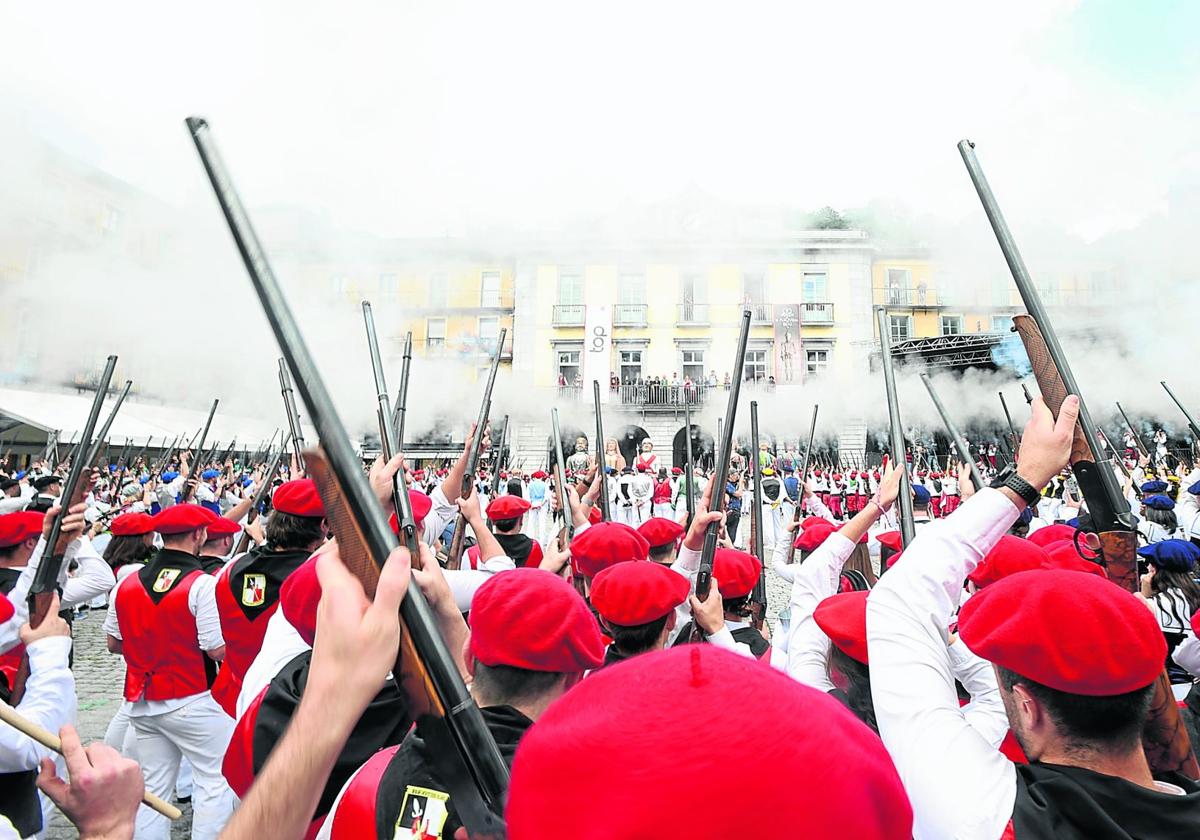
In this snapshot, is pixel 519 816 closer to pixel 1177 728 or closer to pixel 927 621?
pixel 927 621

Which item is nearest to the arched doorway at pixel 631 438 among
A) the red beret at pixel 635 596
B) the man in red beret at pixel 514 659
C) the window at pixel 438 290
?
the window at pixel 438 290

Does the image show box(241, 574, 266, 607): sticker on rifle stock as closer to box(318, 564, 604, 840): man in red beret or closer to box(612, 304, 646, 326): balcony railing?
box(318, 564, 604, 840): man in red beret

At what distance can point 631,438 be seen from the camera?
34.6 metres

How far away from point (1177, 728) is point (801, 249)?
116ft

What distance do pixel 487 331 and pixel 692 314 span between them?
10.3 metres

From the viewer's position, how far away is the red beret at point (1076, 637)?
1355mm

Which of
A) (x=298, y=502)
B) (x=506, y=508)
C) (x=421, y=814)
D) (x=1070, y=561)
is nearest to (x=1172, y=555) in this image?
(x=1070, y=561)

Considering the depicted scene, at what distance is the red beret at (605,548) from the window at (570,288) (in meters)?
32.4

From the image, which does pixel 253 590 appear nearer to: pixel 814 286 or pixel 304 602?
pixel 304 602

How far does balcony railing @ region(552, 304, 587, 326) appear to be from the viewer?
35438 mm

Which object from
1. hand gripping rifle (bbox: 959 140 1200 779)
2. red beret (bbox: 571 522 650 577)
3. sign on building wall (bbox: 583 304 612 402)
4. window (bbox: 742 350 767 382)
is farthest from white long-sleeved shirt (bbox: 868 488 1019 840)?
sign on building wall (bbox: 583 304 612 402)

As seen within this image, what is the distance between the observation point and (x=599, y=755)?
25.9 inches

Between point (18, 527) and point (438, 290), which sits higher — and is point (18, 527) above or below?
below

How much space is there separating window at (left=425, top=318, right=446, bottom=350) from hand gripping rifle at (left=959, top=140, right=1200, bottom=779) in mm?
35544
